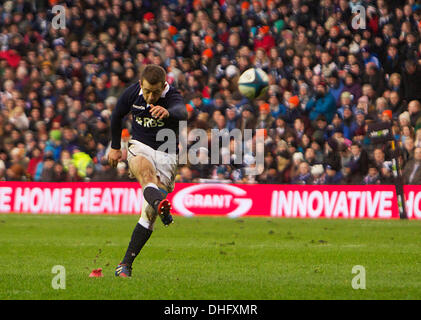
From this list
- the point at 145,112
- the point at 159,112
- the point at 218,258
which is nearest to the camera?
the point at 159,112

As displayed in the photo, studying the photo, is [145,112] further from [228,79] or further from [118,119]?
[228,79]

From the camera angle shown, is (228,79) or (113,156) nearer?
(113,156)

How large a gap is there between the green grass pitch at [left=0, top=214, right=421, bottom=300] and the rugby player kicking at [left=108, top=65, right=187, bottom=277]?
0.49 meters

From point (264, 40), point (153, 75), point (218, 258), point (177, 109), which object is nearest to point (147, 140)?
point (177, 109)

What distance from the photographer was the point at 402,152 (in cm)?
1978

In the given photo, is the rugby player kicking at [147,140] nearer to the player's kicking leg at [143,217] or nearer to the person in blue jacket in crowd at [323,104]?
the player's kicking leg at [143,217]

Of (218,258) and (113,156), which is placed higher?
(113,156)

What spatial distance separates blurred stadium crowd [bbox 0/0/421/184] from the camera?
809 inches

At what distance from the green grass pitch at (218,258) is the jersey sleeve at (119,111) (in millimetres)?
1492

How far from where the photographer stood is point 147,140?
9.69 meters

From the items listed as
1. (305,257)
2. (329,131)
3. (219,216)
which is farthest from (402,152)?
(305,257)

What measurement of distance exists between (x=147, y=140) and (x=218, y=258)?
297cm

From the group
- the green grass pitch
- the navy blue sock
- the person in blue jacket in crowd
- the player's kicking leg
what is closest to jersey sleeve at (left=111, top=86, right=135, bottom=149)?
the player's kicking leg

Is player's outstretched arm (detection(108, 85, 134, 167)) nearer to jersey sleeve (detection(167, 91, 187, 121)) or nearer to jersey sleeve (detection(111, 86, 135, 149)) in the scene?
jersey sleeve (detection(111, 86, 135, 149))
